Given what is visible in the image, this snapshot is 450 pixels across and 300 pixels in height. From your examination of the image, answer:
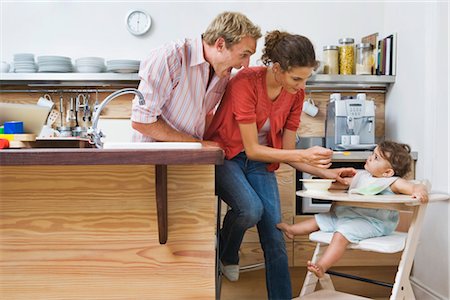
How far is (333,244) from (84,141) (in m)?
1.15

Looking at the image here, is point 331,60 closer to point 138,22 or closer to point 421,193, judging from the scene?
point 138,22

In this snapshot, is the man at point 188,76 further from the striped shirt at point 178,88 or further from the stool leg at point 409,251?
the stool leg at point 409,251

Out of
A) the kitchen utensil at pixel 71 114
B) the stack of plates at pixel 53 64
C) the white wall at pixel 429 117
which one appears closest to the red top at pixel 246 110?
the white wall at pixel 429 117

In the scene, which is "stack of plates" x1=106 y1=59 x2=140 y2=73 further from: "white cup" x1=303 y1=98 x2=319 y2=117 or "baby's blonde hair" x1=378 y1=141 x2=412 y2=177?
"baby's blonde hair" x1=378 y1=141 x2=412 y2=177

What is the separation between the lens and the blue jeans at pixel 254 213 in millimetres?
2275

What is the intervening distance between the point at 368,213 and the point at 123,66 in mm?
1920

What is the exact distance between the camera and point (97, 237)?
61.1 inches

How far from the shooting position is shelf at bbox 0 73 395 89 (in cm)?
352

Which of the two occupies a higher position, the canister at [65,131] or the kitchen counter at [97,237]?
the canister at [65,131]

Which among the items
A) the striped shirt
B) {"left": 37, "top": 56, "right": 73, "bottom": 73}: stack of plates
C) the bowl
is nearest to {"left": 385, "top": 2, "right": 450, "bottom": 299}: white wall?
the bowl

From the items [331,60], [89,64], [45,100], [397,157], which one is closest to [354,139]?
[331,60]

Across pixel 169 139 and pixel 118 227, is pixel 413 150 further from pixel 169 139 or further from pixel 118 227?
pixel 118 227

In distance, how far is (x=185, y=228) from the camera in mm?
1568

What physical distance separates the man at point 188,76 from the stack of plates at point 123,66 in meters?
1.23
